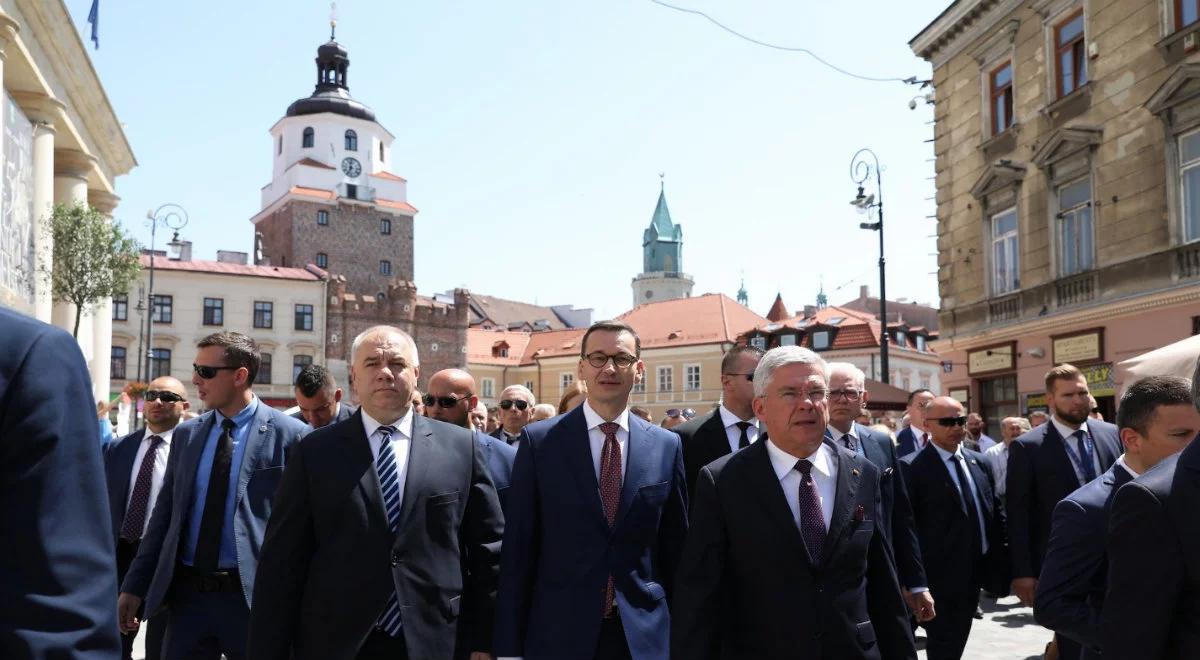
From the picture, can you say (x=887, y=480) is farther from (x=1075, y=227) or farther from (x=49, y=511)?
(x=1075, y=227)

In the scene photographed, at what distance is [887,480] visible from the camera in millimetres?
5016

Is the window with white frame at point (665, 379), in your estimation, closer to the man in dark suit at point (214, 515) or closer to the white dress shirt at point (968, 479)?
the white dress shirt at point (968, 479)

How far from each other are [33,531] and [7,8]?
21925mm

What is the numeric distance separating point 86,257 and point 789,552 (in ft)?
76.9

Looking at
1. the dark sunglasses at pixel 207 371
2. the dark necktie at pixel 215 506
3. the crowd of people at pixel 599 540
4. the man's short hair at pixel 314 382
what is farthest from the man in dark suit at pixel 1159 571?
the man's short hair at pixel 314 382

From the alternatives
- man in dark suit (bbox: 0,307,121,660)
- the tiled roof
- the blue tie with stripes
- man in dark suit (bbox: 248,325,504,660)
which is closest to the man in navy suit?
man in dark suit (bbox: 248,325,504,660)

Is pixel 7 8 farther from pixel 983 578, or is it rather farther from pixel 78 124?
pixel 983 578

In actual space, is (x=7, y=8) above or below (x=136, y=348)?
above

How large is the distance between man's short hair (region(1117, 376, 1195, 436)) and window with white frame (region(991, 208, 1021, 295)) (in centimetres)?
1954

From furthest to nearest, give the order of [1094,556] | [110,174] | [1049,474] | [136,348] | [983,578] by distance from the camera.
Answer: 1. [136,348]
2. [110,174]
3. [983,578]
4. [1049,474]
5. [1094,556]

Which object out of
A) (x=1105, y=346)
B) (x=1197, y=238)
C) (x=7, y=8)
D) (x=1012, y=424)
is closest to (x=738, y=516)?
(x=1012, y=424)

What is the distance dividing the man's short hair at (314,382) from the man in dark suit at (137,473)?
860 millimetres

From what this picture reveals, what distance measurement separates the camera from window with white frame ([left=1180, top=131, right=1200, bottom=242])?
1719cm

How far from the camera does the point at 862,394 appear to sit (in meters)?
6.41
